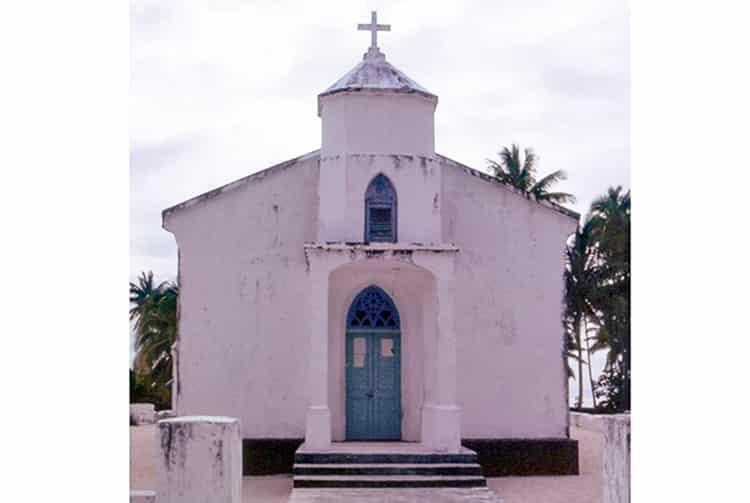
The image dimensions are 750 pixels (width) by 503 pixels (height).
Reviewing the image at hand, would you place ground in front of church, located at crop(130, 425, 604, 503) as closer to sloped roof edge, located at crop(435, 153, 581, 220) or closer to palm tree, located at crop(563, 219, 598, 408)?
sloped roof edge, located at crop(435, 153, 581, 220)

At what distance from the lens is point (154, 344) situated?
1187 inches

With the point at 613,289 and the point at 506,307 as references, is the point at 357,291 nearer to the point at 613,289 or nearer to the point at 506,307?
the point at 506,307

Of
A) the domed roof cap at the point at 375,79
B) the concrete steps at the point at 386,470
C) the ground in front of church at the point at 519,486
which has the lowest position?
the ground in front of church at the point at 519,486

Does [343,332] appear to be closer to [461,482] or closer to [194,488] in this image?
[461,482]

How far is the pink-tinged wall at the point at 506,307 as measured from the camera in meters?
15.5

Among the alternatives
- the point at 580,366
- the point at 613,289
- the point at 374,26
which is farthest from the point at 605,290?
the point at 374,26

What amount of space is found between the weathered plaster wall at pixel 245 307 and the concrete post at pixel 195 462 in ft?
24.2

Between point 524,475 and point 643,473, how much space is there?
27.9 ft

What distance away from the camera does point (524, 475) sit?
50.3ft

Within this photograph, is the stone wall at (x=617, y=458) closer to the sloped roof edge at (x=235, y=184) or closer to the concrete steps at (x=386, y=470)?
the concrete steps at (x=386, y=470)

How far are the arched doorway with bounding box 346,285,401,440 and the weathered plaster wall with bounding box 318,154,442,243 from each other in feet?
3.99

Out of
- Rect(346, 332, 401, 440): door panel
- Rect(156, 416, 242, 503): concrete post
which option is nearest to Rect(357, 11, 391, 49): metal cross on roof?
Rect(346, 332, 401, 440): door panel

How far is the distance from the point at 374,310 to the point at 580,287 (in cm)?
1461

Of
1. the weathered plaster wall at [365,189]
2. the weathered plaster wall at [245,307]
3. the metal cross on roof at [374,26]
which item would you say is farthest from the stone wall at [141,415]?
the metal cross on roof at [374,26]
